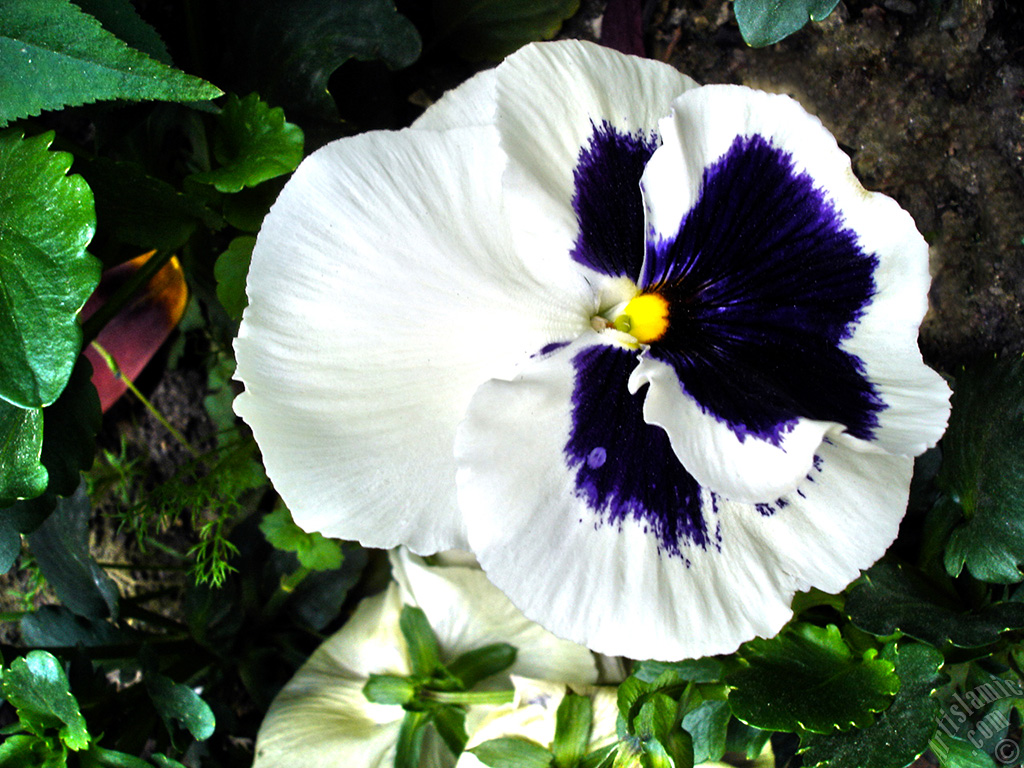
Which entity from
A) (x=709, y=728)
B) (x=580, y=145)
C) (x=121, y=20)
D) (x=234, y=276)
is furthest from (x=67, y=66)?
(x=709, y=728)

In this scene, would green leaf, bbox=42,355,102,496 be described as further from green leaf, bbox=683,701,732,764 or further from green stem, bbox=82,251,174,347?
green leaf, bbox=683,701,732,764

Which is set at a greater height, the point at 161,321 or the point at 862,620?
the point at 862,620

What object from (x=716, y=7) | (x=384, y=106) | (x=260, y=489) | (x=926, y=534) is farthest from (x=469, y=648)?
(x=716, y=7)

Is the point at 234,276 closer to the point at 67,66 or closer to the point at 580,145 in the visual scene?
the point at 67,66

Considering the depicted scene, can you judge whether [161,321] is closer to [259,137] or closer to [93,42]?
[259,137]

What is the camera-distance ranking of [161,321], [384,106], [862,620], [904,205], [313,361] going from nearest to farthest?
[313,361] < [862,620] < [904,205] < [384,106] < [161,321]

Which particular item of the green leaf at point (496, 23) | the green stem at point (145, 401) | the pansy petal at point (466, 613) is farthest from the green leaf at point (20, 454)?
the green leaf at point (496, 23)
